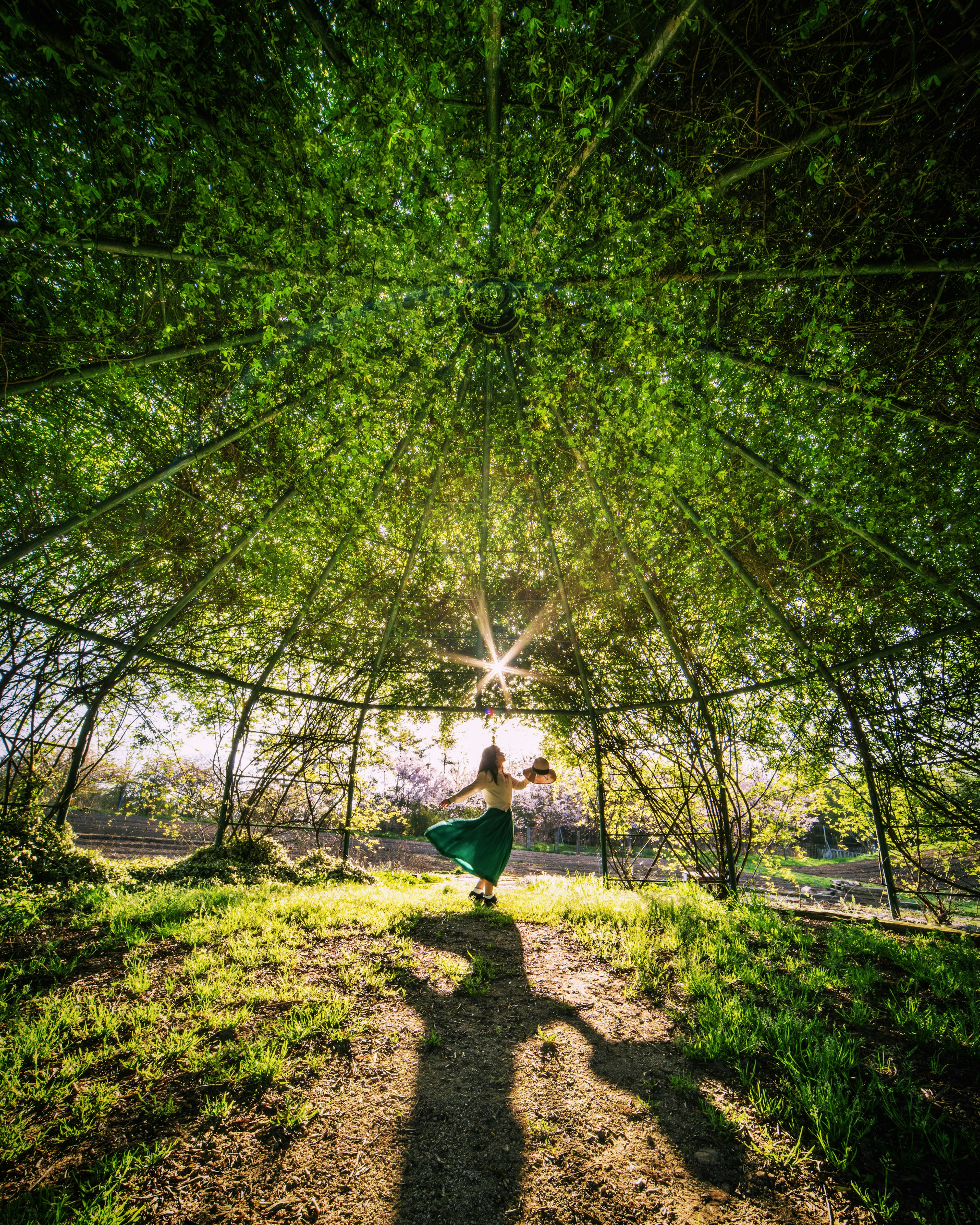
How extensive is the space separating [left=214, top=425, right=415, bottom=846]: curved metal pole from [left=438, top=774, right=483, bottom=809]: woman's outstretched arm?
312 cm

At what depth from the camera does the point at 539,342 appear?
3.99 m

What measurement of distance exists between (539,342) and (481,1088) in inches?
193

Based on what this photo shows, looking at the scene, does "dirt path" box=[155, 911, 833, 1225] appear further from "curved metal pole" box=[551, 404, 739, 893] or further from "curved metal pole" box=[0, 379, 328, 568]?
"curved metal pole" box=[0, 379, 328, 568]

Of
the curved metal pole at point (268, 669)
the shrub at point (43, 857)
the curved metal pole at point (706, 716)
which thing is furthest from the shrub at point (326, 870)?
the curved metal pole at point (706, 716)

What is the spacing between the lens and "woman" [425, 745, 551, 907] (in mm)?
5133

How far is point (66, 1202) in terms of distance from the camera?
1.45 m

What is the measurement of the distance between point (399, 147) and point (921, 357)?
12.2 ft

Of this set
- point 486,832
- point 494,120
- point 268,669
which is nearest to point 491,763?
A: point 486,832

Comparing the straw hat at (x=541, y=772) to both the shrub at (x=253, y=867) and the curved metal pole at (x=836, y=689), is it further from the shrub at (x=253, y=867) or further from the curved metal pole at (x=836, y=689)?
the shrub at (x=253, y=867)

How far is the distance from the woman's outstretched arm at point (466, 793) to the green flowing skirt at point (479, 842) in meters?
0.23

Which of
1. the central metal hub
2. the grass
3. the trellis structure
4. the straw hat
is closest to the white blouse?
Result: the straw hat

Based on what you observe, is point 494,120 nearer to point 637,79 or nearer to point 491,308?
point 637,79

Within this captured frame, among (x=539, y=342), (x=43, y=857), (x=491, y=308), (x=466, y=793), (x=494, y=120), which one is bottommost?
(x=43, y=857)

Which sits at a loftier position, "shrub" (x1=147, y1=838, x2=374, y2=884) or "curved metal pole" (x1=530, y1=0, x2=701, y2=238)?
"curved metal pole" (x1=530, y1=0, x2=701, y2=238)
